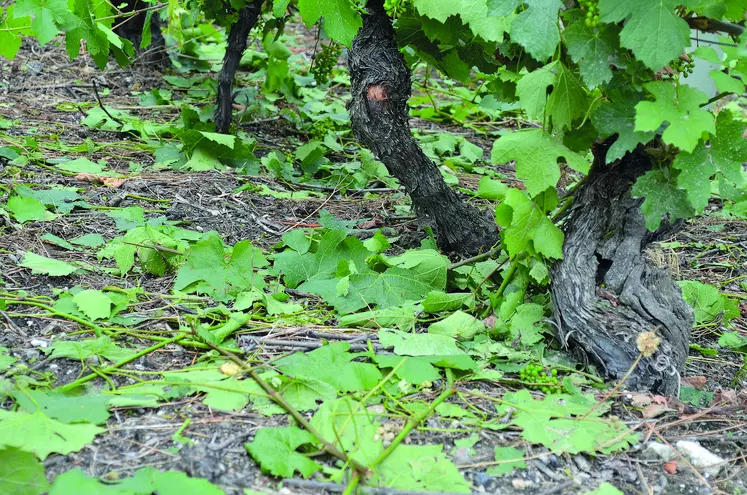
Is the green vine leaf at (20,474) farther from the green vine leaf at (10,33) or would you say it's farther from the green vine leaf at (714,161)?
the green vine leaf at (10,33)

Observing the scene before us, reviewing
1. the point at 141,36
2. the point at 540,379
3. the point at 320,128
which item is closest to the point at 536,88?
the point at 540,379

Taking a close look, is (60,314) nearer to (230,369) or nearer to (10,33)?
(230,369)

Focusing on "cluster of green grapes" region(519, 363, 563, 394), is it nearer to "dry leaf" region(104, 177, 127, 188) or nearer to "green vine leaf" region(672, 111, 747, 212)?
"green vine leaf" region(672, 111, 747, 212)

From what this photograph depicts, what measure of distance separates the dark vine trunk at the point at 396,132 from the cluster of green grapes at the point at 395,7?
0.10 meters

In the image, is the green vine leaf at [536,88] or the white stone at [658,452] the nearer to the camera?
the white stone at [658,452]

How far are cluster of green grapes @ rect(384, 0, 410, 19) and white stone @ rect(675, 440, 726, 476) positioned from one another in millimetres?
1917

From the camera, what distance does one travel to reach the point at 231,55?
4.42m

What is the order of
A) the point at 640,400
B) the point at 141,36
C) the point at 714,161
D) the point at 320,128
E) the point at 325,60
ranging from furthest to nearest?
the point at 141,36, the point at 320,128, the point at 325,60, the point at 640,400, the point at 714,161

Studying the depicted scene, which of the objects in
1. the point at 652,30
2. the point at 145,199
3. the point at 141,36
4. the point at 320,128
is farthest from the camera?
the point at 141,36

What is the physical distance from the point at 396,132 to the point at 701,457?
1.81 m

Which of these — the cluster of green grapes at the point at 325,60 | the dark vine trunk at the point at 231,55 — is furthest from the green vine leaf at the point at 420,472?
the dark vine trunk at the point at 231,55

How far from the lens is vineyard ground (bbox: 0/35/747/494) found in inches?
74.9

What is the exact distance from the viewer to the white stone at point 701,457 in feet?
6.65

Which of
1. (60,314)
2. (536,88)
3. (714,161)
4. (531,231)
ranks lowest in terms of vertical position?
(60,314)
